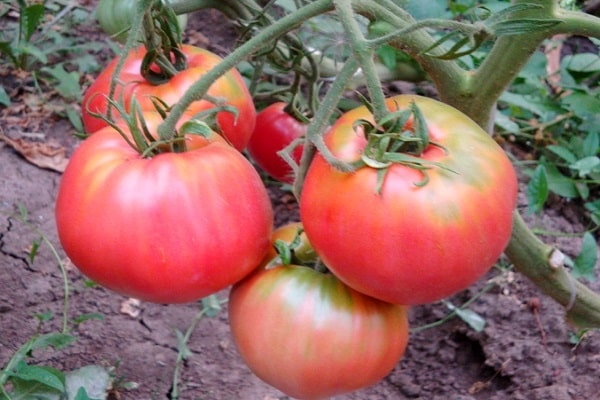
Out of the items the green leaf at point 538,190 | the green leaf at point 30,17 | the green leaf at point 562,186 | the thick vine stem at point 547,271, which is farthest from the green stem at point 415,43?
the green leaf at point 30,17

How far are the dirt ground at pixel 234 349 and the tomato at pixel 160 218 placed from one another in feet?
1.94

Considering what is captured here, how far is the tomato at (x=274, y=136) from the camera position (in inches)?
56.9

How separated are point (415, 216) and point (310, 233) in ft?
0.41

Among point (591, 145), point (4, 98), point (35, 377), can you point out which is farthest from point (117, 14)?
point (591, 145)

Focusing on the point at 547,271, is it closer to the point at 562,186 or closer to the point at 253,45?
the point at 253,45

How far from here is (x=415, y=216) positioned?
29.6 inches

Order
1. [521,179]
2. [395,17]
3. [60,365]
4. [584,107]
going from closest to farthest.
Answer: [395,17], [60,365], [584,107], [521,179]

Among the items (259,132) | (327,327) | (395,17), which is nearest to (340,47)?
(259,132)

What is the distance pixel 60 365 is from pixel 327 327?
0.70 meters

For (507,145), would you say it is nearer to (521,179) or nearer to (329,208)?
(521,179)

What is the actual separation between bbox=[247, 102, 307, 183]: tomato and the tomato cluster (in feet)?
1.51

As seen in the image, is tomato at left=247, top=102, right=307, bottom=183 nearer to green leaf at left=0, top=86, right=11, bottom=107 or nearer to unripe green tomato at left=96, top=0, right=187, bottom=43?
unripe green tomato at left=96, top=0, right=187, bottom=43

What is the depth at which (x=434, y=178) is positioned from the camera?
30.1 inches

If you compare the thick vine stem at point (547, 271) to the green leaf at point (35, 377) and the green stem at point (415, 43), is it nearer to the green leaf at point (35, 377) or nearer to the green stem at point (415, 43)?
the green stem at point (415, 43)
